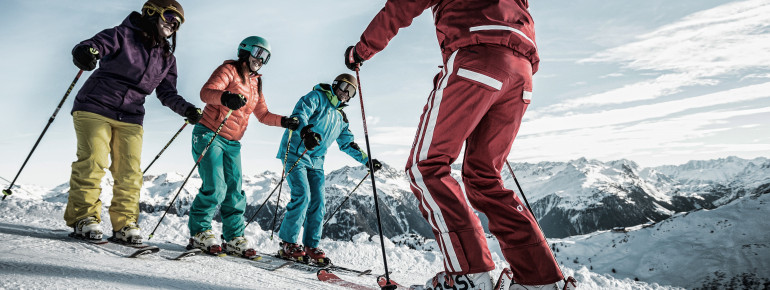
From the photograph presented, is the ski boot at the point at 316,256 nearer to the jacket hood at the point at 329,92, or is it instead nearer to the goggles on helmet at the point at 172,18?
the jacket hood at the point at 329,92

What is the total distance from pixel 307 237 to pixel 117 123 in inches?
105

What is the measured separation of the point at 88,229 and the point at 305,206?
2.39m

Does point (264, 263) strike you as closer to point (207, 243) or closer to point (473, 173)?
point (207, 243)

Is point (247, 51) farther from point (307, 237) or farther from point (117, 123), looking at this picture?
point (307, 237)

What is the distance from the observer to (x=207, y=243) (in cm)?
432

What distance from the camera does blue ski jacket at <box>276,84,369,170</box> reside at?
17.8 ft

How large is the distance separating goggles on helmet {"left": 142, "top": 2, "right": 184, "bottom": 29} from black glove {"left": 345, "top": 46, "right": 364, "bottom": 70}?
209 centimetres

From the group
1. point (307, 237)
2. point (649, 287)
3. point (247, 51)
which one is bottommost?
point (649, 287)

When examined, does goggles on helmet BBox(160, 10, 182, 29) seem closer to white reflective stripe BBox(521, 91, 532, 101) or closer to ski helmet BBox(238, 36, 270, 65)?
ski helmet BBox(238, 36, 270, 65)

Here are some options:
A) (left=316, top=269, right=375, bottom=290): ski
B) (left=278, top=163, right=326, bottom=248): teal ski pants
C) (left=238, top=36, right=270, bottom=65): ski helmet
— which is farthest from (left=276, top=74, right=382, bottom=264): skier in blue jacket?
(left=316, top=269, right=375, bottom=290): ski

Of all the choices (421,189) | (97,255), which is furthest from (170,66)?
(421,189)

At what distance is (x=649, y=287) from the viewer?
249 inches

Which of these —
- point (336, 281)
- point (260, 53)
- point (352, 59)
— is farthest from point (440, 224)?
point (260, 53)

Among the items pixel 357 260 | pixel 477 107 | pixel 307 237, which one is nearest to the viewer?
pixel 477 107
